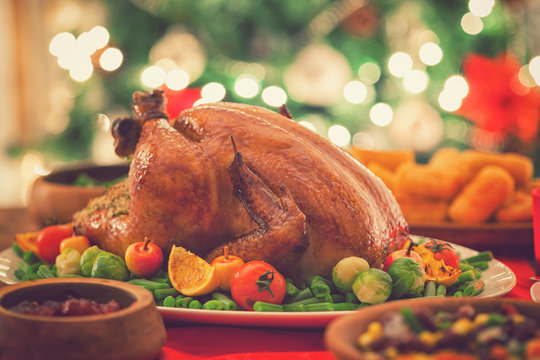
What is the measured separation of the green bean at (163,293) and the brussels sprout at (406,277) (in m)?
0.62

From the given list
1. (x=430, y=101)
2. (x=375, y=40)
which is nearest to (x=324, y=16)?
(x=375, y=40)

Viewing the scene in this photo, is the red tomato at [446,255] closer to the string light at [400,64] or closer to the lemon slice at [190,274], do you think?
the lemon slice at [190,274]

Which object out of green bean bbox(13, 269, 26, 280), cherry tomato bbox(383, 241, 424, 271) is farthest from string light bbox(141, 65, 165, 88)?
cherry tomato bbox(383, 241, 424, 271)

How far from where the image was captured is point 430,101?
15.7 feet

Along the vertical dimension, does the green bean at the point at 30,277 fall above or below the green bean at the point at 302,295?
above

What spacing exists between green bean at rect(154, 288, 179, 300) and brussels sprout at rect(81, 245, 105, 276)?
34 cm

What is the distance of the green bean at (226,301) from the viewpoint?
174cm

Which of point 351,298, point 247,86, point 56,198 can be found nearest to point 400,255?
point 351,298

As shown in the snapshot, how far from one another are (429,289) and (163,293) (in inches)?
30.1

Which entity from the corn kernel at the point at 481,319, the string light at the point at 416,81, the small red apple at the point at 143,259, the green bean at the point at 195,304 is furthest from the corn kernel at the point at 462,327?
the string light at the point at 416,81

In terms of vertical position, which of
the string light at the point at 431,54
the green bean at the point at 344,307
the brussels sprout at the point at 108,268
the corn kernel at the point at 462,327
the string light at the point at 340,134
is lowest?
the green bean at the point at 344,307

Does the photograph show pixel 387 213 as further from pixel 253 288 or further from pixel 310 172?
pixel 253 288

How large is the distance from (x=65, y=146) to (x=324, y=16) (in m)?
2.17

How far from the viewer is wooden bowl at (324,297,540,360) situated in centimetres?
103
